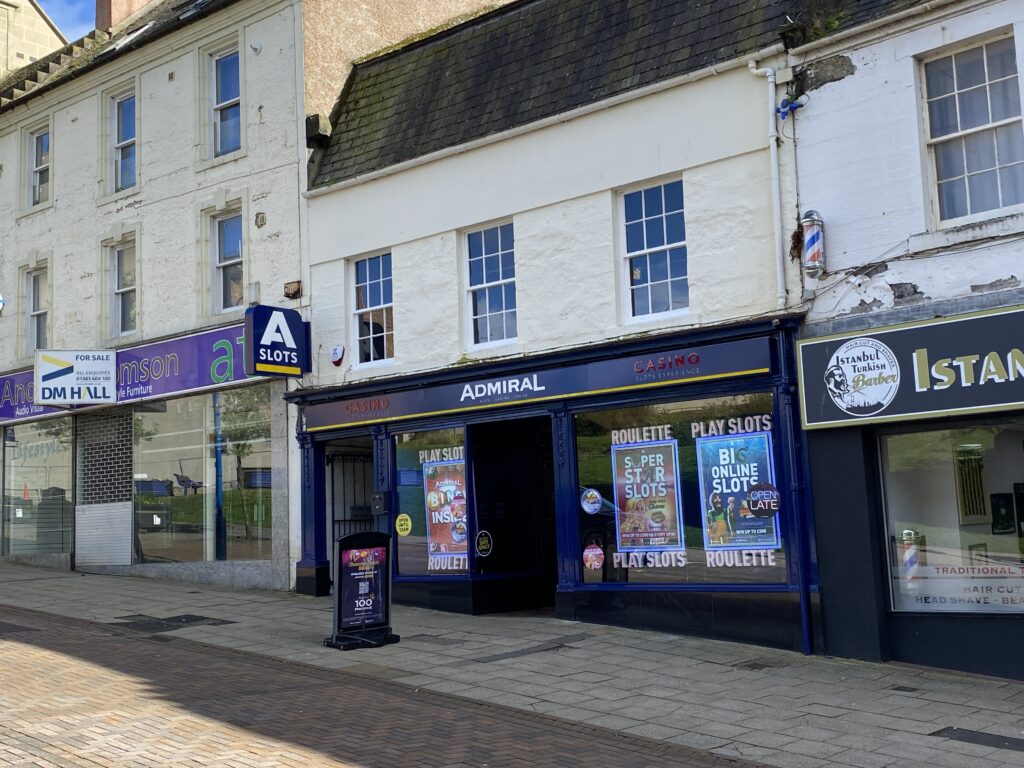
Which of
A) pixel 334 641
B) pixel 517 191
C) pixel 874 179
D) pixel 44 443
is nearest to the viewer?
pixel 874 179

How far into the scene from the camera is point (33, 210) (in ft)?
69.4

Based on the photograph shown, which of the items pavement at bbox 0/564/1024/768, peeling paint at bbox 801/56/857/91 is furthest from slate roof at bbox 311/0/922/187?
pavement at bbox 0/564/1024/768

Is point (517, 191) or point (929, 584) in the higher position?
point (517, 191)

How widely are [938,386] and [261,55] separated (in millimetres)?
11994

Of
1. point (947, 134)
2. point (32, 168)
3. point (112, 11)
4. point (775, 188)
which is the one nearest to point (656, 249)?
point (775, 188)

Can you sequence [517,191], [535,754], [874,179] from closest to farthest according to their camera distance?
[535,754] → [874,179] → [517,191]

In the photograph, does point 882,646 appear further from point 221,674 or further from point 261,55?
point 261,55

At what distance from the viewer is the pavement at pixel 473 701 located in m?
7.53

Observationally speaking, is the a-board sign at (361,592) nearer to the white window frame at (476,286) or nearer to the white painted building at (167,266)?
the white window frame at (476,286)

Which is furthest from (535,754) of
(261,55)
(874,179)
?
→ (261,55)

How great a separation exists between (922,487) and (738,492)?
1928 millimetres

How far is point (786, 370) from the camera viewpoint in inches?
443

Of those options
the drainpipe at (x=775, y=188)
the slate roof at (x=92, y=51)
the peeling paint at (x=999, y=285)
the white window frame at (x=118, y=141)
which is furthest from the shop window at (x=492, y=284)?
the white window frame at (x=118, y=141)

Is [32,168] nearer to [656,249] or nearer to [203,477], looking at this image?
[203,477]
